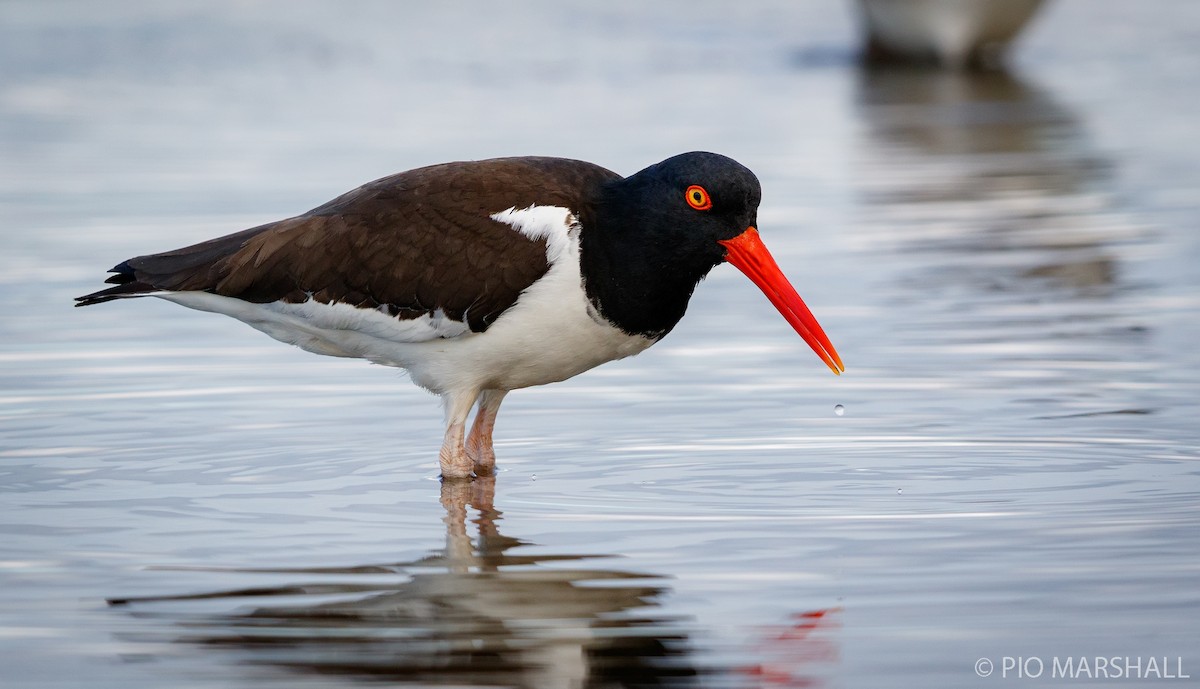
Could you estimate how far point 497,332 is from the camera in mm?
6688

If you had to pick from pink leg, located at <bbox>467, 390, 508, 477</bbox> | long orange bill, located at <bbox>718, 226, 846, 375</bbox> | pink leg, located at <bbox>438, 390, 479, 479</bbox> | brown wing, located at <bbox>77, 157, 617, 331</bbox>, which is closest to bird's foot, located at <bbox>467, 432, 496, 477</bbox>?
pink leg, located at <bbox>467, 390, 508, 477</bbox>

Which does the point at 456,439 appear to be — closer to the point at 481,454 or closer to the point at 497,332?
the point at 481,454

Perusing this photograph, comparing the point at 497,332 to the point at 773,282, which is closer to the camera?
the point at 497,332

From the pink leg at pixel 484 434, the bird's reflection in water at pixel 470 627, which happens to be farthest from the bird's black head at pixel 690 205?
the bird's reflection in water at pixel 470 627

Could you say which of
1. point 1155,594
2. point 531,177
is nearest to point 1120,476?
point 1155,594

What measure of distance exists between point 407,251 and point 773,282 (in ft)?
4.29

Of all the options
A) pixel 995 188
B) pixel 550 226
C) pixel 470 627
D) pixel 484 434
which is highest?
pixel 995 188

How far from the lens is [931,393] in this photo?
794cm

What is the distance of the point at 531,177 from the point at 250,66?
667 inches

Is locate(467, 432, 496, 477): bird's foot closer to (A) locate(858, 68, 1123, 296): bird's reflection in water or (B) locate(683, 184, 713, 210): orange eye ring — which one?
(B) locate(683, 184, 713, 210): orange eye ring

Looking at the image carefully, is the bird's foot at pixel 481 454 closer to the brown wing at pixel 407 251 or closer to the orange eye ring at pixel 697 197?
the brown wing at pixel 407 251

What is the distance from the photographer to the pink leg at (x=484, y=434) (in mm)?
7109

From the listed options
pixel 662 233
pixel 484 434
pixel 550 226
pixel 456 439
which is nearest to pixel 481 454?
pixel 484 434

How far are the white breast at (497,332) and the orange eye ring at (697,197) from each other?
1.32 ft
